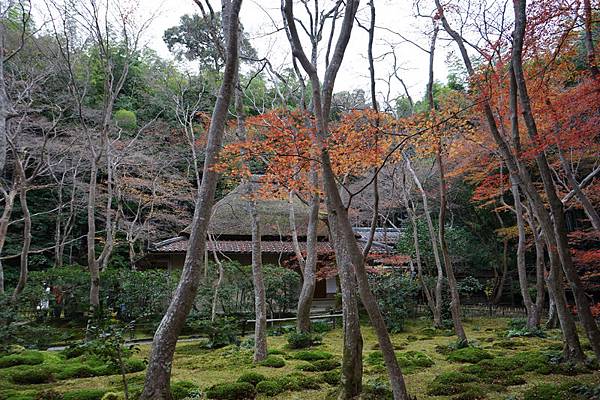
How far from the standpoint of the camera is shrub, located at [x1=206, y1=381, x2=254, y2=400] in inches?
223

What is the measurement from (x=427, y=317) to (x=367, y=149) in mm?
9474

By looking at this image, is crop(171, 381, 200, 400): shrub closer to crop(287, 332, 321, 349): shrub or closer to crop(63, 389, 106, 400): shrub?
crop(63, 389, 106, 400): shrub

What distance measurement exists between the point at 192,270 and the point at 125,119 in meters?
15.5

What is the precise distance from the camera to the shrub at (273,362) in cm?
745

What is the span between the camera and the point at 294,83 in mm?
17453

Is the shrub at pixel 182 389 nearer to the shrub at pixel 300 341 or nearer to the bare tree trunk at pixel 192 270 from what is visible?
the bare tree trunk at pixel 192 270

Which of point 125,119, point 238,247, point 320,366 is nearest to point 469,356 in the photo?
point 320,366

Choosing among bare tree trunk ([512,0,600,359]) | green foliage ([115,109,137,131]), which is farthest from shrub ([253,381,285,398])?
green foliage ([115,109,137,131])

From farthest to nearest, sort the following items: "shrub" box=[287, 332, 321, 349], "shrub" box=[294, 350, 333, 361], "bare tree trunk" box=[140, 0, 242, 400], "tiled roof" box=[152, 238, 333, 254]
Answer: "tiled roof" box=[152, 238, 333, 254], "shrub" box=[287, 332, 321, 349], "shrub" box=[294, 350, 333, 361], "bare tree trunk" box=[140, 0, 242, 400]

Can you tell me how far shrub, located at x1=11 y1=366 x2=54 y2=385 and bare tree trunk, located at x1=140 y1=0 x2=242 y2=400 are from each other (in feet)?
9.17

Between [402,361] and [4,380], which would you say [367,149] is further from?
[4,380]

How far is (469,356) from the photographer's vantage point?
768 centimetres

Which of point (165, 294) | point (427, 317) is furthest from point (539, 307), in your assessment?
point (165, 294)

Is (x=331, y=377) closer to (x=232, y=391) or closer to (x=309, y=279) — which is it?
(x=232, y=391)
